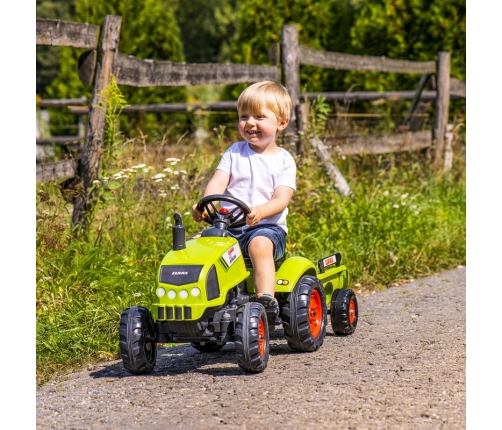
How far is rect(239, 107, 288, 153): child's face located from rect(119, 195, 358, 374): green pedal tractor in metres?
0.43

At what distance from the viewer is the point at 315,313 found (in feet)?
13.9

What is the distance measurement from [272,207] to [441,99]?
21.3ft

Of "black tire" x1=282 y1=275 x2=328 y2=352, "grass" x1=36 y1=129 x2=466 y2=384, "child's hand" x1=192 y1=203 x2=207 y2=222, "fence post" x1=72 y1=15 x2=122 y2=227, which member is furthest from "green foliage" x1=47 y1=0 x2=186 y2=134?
"black tire" x1=282 y1=275 x2=328 y2=352

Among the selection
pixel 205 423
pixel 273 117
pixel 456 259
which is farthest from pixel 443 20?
pixel 205 423

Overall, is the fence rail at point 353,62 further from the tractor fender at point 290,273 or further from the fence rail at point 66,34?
the tractor fender at point 290,273

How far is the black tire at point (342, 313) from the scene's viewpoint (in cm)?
445

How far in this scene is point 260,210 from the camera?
3984mm

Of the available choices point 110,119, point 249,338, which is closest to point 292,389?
point 249,338

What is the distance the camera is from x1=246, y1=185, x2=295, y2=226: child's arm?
3875mm

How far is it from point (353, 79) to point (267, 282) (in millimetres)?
10017

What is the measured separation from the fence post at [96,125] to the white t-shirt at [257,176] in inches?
65.8

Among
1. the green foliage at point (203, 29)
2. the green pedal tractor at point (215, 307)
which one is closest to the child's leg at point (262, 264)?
the green pedal tractor at point (215, 307)

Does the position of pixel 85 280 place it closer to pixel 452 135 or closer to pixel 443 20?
pixel 452 135

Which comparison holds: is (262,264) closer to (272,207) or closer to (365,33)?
(272,207)
